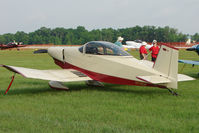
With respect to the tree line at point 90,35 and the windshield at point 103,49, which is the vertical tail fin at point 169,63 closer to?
the windshield at point 103,49

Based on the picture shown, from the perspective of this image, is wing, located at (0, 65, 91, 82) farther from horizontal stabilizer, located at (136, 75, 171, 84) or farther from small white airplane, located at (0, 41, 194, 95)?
horizontal stabilizer, located at (136, 75, 171, 84)

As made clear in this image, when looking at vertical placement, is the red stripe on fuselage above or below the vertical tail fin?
below

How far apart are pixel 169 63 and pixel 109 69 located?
1914 mm

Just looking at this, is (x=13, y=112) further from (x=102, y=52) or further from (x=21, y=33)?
(x=21, y=33)

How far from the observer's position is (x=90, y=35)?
534 ft

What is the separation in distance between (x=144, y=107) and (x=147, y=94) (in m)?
1.66

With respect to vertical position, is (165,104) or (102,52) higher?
(102,52)

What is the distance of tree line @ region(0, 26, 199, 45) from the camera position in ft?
480

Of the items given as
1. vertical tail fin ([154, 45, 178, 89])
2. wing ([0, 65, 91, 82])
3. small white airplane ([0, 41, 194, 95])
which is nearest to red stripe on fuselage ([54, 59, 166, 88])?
small white airplane ([0, 41, 194, 95])

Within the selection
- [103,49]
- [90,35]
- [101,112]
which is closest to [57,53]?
[103,49]

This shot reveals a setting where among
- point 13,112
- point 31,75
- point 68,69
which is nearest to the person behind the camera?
point 13,112

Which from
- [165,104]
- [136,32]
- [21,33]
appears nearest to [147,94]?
[165,104]

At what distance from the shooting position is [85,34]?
Answer: 169 m

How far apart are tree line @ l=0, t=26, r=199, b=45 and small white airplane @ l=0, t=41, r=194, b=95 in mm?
138645
